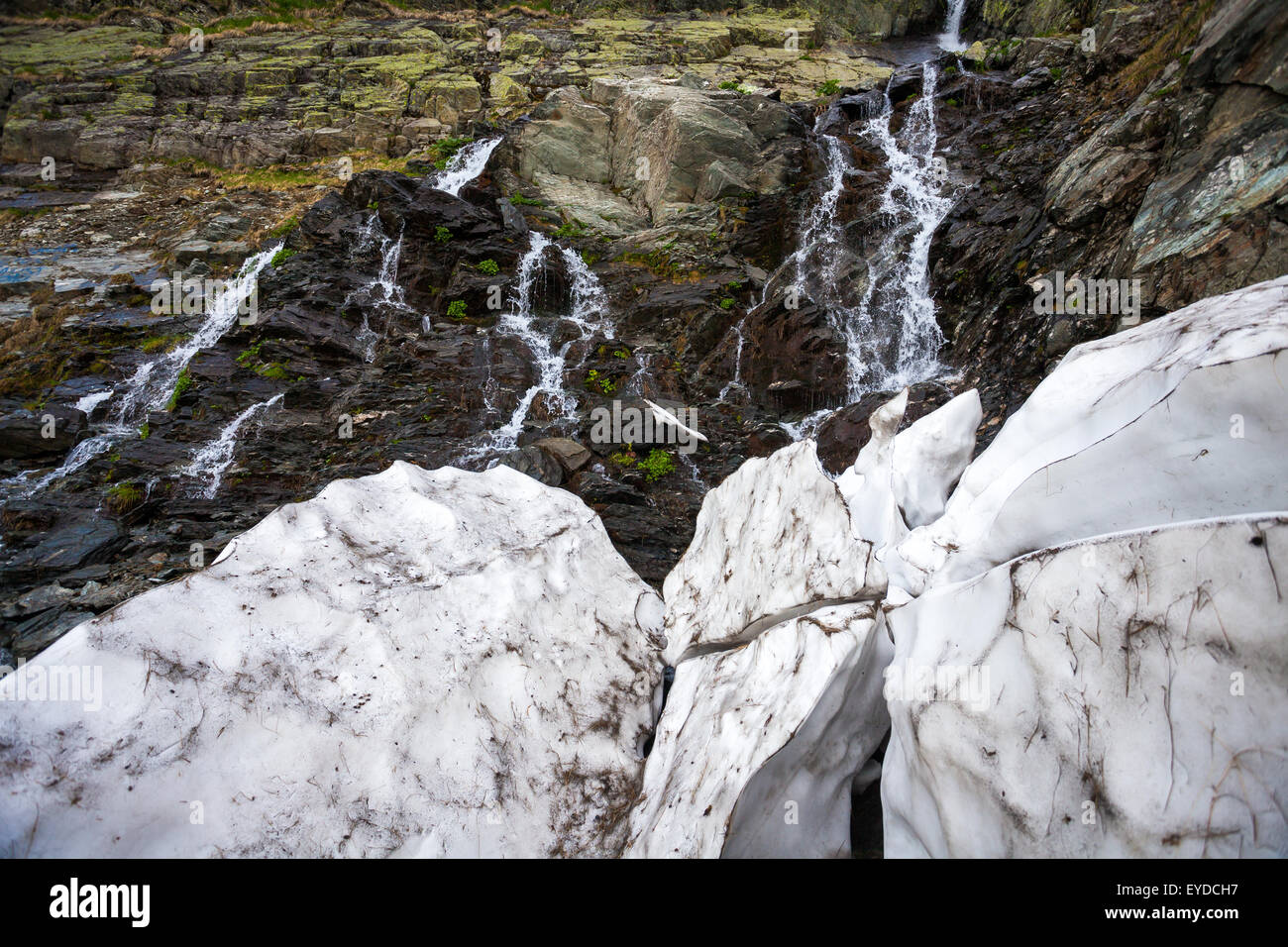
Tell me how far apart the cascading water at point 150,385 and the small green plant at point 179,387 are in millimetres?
467

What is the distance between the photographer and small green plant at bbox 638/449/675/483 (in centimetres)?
1074

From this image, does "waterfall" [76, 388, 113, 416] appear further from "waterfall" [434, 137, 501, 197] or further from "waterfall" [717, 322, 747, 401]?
"waterfall" [717, 322, 747, 401]

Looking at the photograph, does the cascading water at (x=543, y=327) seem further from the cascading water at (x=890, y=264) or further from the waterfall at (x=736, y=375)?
the cascading water at (x=890, y=264)

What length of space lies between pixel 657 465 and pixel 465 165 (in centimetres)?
1419

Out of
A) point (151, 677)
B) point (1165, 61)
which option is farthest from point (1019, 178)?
point (151, 677)

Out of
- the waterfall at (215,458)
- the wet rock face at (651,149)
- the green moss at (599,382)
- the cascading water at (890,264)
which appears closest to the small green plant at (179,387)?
the waterfall at (215,458)

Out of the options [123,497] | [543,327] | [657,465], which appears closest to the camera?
[123,497]

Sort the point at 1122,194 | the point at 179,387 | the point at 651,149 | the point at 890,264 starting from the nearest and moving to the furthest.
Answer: the point at 1122,194 → the point at 179,387 → the point at 890,264 → the point at 651,149

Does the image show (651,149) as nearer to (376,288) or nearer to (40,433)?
(376,288)

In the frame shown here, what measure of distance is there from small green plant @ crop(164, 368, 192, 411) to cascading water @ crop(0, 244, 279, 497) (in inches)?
18.4

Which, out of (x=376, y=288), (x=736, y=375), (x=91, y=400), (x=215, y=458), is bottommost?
(x=215, y=458)

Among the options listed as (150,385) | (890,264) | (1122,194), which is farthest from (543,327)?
(1122,194)

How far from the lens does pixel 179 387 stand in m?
12.6

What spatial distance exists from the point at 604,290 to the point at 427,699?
1327 cm
